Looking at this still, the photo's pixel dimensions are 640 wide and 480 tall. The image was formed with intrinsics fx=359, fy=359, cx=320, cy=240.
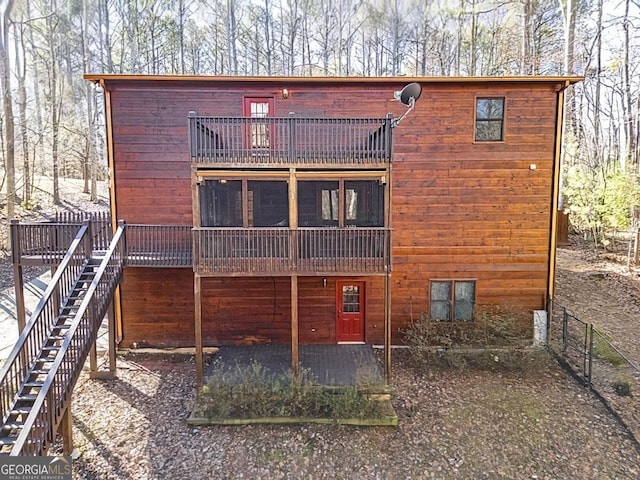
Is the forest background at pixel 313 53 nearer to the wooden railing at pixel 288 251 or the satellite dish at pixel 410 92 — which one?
the satellite dish at pixel 410 92

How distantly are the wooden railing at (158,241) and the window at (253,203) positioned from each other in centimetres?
93

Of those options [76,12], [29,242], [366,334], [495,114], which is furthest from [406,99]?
[76,12]

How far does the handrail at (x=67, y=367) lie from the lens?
5.30 m

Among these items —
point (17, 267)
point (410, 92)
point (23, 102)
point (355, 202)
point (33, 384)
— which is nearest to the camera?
point (33, 384)

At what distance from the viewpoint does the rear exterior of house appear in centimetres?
948

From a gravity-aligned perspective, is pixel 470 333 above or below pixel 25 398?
below

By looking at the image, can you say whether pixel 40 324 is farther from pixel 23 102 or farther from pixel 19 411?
pixel 23 102

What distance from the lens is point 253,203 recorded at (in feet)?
33.5

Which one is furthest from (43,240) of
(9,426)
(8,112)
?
(8,112)

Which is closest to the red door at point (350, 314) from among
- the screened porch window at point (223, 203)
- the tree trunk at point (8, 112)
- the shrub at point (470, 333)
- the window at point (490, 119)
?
the shrub at point (470, 333)

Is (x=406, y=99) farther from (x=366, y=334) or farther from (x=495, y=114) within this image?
(x=366, y=334)

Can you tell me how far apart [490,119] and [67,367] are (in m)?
11.2

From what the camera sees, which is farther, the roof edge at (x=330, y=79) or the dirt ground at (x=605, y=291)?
the dirt ground at (x=605, y=291)

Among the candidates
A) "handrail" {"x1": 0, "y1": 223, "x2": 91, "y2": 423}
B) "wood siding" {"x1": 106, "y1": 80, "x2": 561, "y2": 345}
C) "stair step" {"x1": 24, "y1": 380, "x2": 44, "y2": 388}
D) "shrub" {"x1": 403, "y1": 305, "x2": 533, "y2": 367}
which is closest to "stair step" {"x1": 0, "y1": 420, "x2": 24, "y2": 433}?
"handrail" {"x1": 0, "y1": 223, "x2": 91, "y2": 423}
